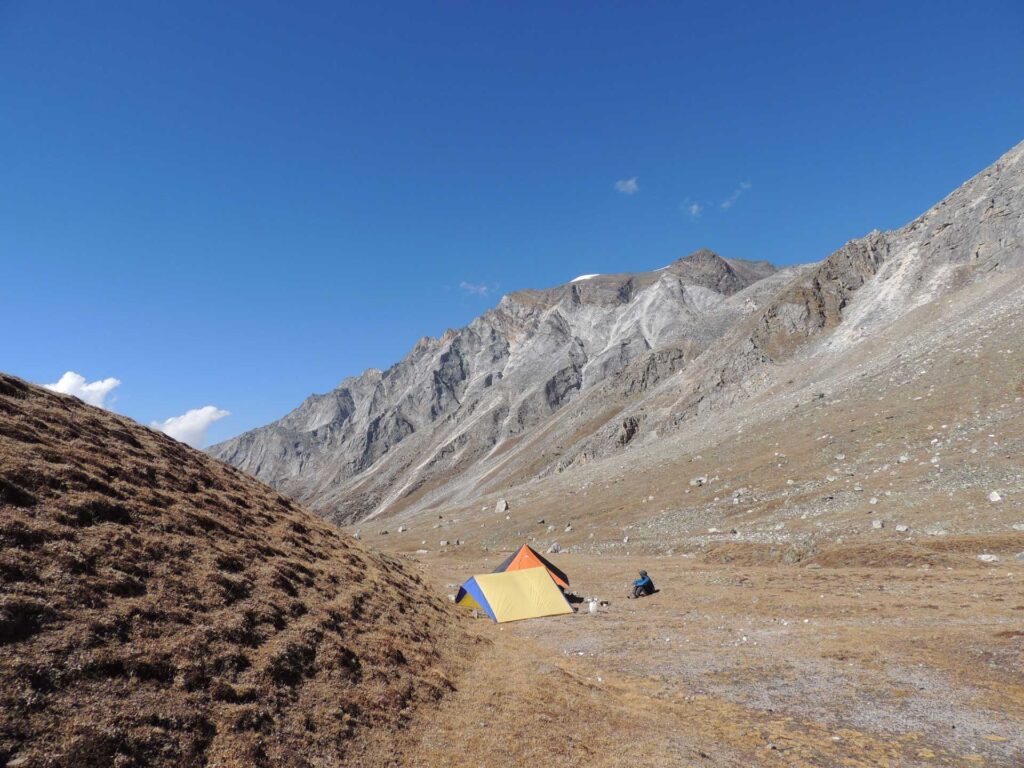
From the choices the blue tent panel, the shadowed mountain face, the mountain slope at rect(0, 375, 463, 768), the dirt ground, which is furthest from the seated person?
the shadowed mountain face

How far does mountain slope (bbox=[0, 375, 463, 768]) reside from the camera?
7.67 metres

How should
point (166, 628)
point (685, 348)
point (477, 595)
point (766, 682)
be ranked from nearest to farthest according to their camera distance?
1. point (166, 628)
2. point (766, 682)
3. point (477, 595)
4. point (685, 348)

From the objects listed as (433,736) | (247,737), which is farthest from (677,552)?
(247,737)

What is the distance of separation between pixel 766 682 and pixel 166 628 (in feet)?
46.6

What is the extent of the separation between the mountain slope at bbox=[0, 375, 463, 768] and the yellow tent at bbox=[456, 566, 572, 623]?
5058 millimetres

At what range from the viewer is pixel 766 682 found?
43.7 ft

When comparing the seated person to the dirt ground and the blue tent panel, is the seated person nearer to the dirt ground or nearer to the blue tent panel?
the dirt ground

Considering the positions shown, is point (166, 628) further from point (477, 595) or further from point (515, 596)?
point (515, 596)

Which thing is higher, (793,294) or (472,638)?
(793,294)

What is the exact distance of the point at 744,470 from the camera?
4556 centimetres

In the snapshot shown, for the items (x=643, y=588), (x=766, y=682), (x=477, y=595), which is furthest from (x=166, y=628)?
(x=643, y=588)

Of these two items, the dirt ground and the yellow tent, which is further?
the yellow tent

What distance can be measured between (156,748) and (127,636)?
2550mm

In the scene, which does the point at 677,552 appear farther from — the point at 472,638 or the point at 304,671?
the point at 304,671
